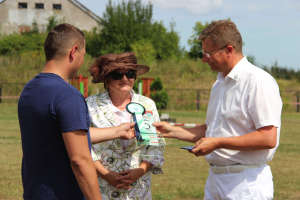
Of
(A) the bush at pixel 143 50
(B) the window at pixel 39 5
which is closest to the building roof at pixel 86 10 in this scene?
(B) the window at pixel 39 5

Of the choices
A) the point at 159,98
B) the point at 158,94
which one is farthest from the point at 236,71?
the point at 159,98

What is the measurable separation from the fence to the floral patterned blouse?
100 ft

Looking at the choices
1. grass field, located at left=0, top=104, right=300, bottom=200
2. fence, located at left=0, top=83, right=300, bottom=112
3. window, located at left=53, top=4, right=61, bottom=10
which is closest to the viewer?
grass field, located at left=0, top=104, right=300, bottom=200

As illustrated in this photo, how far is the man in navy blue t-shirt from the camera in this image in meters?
2.99

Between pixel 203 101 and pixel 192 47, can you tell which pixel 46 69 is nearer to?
pixel 203 101

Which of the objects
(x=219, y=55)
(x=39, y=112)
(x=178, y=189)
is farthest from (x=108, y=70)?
(x=178, y=189)

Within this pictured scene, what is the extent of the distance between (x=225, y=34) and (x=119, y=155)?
1.45 metres

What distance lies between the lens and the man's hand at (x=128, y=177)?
14.1 feet

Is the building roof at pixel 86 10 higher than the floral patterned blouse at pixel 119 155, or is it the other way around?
the building roof at pixel 86 10

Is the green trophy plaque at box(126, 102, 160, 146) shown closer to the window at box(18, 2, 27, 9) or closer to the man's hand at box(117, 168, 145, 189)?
the man's hand at box(117, 168, 145, 189)

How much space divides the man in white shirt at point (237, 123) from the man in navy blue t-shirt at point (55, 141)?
2.92ft

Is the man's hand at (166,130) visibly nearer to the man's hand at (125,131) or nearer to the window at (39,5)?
the man's hand at (125,131)

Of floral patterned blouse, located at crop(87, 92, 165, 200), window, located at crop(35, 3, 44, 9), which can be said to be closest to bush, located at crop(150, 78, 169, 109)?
floral patterned blouse, located at crop(87, 92, 165, 200)

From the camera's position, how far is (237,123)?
3613 millimetres
